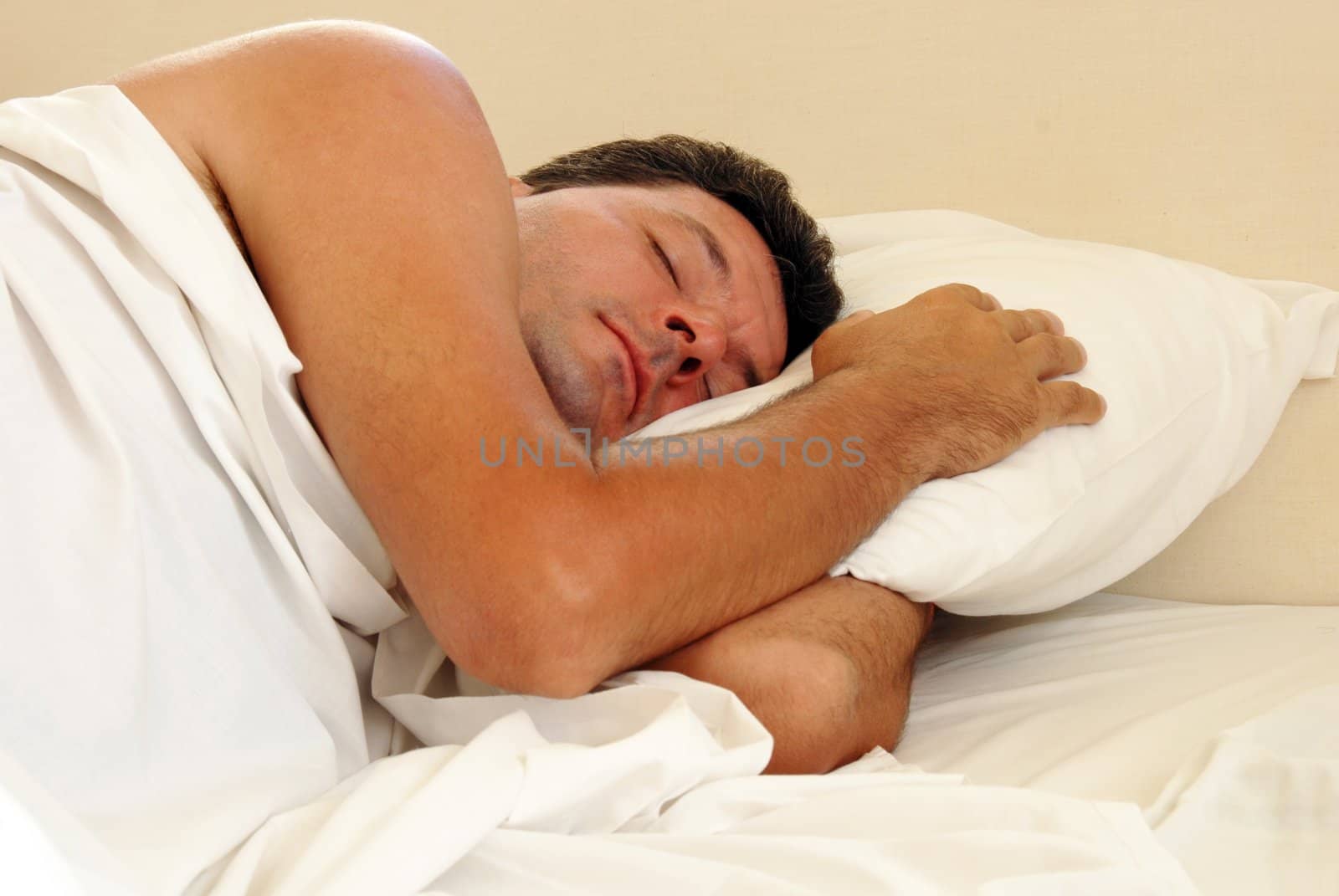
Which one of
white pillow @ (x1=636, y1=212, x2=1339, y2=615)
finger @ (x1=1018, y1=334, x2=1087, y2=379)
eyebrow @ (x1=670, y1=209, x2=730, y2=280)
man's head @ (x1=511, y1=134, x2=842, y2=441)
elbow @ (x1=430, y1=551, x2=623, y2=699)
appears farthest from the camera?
eyebrow @ (x1=670, y1=209, x2=730, y2=280)

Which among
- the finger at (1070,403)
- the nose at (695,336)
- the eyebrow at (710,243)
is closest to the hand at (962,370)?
the finger at (1070,403)

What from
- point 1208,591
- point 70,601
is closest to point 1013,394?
point 1208,591

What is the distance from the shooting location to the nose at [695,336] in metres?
1.33

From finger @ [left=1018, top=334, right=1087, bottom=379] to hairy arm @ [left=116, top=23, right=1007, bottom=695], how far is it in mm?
211

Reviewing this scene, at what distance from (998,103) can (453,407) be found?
1.11 meters

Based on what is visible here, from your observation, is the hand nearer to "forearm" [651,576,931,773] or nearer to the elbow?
"forearm" [651,576,931,773]

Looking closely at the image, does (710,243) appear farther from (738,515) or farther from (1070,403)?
(738,515)

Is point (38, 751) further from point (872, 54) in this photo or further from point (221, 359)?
point (872, 54)

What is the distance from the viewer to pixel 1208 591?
4.92 feet

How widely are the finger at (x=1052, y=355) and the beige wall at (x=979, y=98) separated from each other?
43 centimetres

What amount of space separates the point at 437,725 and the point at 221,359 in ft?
1.10

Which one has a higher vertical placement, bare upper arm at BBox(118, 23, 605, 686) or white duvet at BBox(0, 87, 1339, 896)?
bare upper arm at BBox(118, 23, 605, 686)

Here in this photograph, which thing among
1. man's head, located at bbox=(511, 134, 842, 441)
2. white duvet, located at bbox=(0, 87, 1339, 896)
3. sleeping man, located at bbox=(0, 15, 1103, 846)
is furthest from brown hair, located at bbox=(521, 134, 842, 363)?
white duvet, located at bbox=(0, 87, 1339, 896)

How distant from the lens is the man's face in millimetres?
1306
